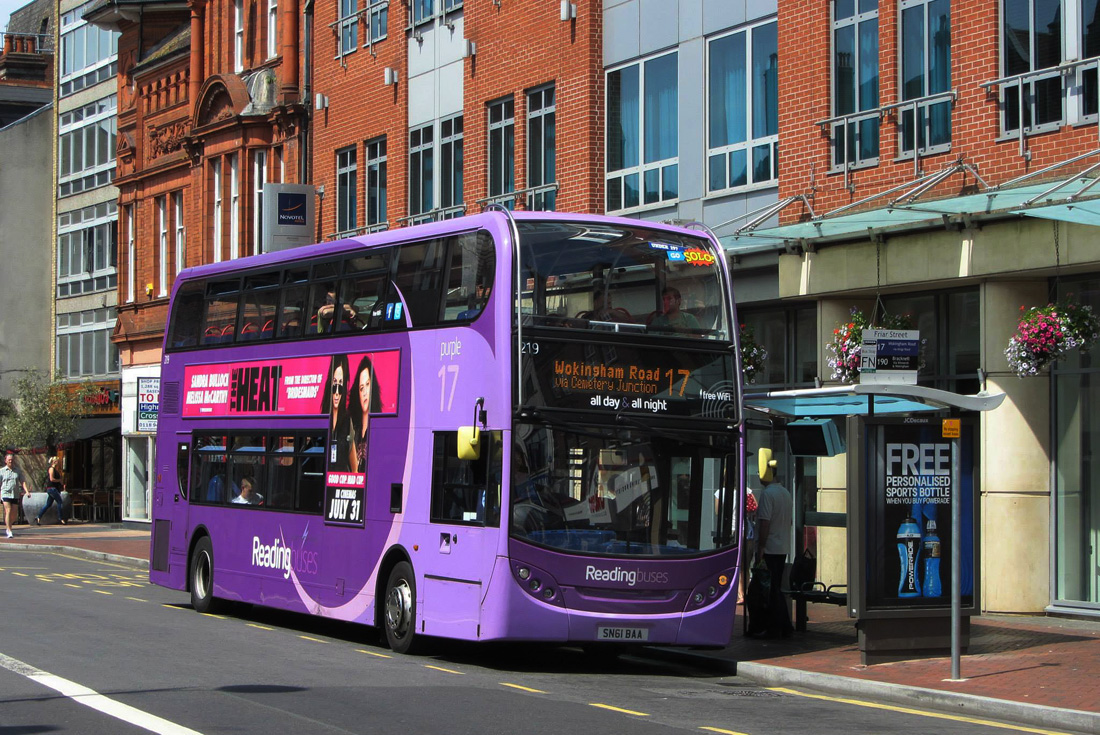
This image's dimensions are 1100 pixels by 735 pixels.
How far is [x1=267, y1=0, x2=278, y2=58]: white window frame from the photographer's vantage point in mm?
36438

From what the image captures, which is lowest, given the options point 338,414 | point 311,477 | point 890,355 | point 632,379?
point 311,477

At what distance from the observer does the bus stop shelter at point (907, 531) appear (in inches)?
550

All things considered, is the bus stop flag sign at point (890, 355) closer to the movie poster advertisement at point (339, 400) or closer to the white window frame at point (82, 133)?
the movie poster advertisement at point (339, 400)

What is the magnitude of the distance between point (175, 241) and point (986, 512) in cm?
2830

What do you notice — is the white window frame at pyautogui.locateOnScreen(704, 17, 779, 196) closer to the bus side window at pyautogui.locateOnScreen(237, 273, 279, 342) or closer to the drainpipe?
the bus side window at pyautogui.locateOnScreen(237, 273, 279, 342)

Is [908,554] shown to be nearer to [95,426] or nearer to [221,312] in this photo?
[221,312]

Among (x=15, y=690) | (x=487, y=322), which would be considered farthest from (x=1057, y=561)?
(x=15, y=690)

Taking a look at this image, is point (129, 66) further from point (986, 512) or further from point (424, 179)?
point (986, 512)

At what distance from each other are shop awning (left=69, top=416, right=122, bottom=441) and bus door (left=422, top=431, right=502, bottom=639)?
3197 centimetres

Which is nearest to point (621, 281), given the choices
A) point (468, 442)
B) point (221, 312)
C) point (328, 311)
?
point (468, 442)

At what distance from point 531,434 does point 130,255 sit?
33147 mm

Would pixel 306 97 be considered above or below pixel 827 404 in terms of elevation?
above

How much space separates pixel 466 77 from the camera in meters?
28.6

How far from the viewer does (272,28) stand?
36750 millimetres
